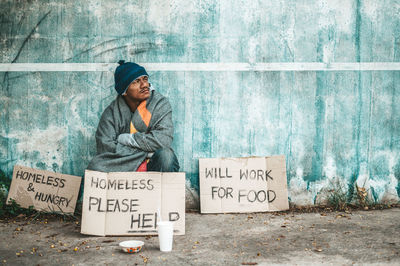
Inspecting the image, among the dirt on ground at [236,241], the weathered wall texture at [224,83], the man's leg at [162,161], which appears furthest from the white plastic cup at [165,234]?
the weathered wall texture at [224,83]

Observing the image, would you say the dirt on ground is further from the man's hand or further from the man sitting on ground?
the man's hand

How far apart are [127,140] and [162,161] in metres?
0.40

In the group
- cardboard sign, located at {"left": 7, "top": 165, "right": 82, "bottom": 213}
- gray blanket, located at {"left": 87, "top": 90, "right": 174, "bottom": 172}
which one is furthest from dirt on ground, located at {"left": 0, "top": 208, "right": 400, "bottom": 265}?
gray blanket, located at {"left": 87, "top": 90, "right": 174, "bottom": 172}

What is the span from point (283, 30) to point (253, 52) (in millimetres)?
377

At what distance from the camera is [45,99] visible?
4285 mm

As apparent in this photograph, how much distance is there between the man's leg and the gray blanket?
90 mm

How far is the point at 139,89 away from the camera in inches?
155

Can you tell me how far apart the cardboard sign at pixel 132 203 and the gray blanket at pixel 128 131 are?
28cm

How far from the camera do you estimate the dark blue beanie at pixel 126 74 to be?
391cm

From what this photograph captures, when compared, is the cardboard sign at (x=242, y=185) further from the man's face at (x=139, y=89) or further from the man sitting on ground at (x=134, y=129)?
the man's face at (x=139, y=89)

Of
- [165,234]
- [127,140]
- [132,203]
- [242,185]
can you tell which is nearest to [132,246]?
[165,234]

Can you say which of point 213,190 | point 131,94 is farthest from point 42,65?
point 213,190

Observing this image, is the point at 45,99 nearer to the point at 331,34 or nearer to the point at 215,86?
the point at 215,86

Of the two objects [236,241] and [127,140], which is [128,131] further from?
[236,241]
